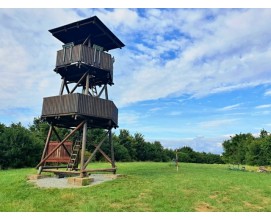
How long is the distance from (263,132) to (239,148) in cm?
1014

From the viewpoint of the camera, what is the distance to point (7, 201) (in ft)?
36.9

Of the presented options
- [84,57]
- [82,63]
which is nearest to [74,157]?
[82,63]

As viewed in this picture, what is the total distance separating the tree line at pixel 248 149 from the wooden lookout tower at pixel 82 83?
44.8 meters

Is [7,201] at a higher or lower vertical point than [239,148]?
lower

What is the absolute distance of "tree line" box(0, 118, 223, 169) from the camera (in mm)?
31641

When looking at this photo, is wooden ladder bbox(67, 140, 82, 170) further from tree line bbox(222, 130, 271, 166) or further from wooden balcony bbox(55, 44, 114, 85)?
tree line bbox(222, 130, 271, 166)

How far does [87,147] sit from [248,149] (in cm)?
3841

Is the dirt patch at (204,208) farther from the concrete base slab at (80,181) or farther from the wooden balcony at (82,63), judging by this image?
the wooden balcony at (82,63)

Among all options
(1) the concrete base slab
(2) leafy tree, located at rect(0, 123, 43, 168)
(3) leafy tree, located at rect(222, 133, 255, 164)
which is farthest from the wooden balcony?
(3) leafy tree, located at rect(222, 133, 255, 164)

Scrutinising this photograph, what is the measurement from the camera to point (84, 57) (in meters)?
18.0

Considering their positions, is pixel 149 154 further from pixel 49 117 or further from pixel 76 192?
pixel 76 192

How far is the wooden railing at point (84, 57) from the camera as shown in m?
17.9
